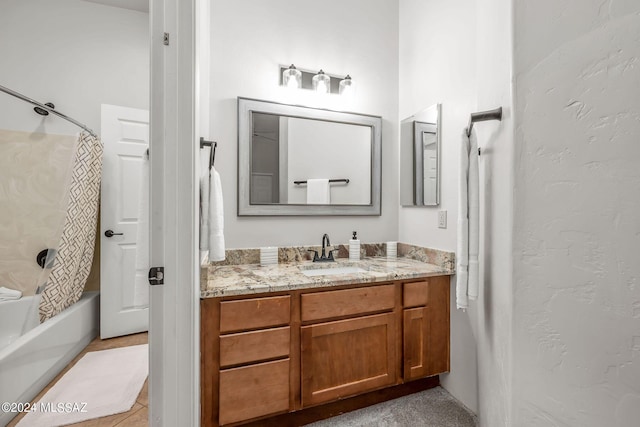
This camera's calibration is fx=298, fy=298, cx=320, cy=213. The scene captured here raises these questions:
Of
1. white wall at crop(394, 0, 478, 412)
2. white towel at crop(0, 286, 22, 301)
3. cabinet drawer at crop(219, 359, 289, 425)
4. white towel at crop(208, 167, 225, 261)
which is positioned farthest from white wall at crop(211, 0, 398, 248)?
white towel at crop(0, 286, 22, 301)

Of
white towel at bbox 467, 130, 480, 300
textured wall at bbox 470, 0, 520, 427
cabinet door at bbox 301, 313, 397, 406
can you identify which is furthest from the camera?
cabinet door at bbox 301, 313, 397, 406

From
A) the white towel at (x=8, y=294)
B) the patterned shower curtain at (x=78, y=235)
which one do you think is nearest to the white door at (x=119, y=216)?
the patterned shower curtain at (x=78, y=235)

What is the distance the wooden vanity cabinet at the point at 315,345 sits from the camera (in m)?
1.44

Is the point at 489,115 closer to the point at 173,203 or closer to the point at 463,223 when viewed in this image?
the point at 463,223

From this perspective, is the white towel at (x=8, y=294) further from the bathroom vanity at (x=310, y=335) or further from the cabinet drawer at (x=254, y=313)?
the cabinet drawer at (x=254, y=313)

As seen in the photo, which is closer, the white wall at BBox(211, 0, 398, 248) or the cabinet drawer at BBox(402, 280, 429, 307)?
the cabinet drawer at BBox(402, 280, 429, 307)

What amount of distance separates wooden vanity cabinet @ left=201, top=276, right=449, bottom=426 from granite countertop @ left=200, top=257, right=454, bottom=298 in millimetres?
46

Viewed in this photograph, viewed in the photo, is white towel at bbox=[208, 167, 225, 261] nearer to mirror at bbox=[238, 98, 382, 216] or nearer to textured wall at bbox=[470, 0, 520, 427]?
mirror at bbox=[238, 98, 382, 216]

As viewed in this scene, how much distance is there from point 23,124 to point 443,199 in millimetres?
2967

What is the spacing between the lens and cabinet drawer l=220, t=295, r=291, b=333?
4.75 ft

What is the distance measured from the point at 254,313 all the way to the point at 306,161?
46.9 inches

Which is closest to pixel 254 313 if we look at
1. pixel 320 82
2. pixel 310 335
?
pixel 310 335

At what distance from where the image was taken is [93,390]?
1.89 meters

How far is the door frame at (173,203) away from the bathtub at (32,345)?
44.3 inches
